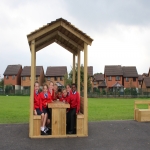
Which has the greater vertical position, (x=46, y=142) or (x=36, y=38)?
(x=36, y=38)

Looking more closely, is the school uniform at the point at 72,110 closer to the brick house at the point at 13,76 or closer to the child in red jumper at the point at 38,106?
the child in red jumper at the point at 38,106

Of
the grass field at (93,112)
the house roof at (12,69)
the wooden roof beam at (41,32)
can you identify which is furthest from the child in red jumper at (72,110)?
the house roof at (12,69)

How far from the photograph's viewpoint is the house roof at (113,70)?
242 feet

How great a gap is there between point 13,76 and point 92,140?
233ft

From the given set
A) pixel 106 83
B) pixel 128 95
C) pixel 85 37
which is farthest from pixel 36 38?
pixel 106 83

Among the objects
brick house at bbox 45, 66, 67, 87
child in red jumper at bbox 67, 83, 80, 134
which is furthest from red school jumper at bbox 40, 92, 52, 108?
brick house at bbox 45, 66, 67, 87

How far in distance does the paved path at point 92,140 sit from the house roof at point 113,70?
63464mm

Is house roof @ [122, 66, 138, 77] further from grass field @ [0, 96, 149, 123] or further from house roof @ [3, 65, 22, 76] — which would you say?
grass field @ [0, 96, 149, 123]

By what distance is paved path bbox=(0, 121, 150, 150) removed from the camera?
744 cm

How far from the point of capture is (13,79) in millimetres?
77250

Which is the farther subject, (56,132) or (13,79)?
(13,79)

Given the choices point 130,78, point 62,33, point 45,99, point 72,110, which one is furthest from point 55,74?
point 72,110

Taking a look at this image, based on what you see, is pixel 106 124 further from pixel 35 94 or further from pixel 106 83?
pixel 106 83

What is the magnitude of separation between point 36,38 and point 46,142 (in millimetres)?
3690
